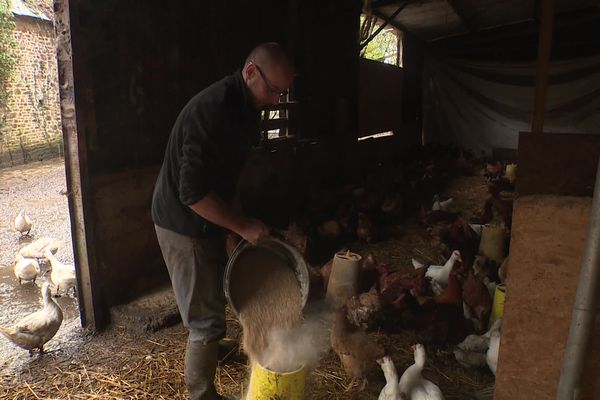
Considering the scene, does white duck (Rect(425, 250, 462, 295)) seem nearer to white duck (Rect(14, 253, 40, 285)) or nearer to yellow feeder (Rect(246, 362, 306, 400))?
yellow feeder (Rect(246, 362, 306, 400))

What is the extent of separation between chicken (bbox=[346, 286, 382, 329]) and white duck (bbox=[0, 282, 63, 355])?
2.19 m

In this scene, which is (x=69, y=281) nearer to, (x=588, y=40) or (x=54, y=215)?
(x=54, y=215)

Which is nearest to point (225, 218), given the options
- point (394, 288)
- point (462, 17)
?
point (394, 288)

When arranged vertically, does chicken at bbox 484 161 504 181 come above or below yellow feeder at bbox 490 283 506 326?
above

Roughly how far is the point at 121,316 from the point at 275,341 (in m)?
1.86

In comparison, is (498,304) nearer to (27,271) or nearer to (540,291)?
(540,291)

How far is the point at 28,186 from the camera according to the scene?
9.47 meters

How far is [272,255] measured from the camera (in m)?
2.53

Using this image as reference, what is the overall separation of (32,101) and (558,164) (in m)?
14.9

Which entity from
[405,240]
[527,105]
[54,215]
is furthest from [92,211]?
[527,105]

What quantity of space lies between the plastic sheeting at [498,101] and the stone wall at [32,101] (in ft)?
35.2

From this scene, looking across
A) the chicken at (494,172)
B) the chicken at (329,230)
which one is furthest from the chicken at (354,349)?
the chicken at (494,172)

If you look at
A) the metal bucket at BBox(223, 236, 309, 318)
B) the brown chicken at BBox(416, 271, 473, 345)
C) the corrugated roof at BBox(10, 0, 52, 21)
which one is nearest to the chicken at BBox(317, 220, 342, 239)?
the brown chicken at BBox(416, 271, 473, 345)

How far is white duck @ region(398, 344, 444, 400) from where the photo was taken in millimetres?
2387
